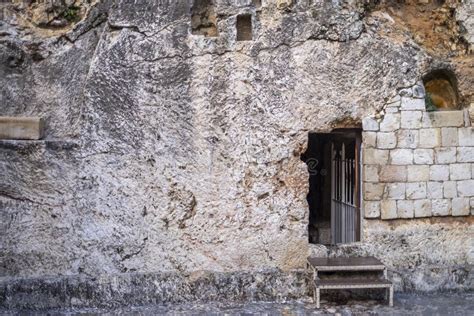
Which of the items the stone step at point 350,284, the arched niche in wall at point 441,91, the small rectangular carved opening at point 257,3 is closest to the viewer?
the stone step at point 350,284

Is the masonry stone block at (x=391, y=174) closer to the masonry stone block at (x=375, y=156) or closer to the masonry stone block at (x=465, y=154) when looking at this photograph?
the masonry stone block at (x=375, y=156)

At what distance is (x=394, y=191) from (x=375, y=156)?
450 millimetres

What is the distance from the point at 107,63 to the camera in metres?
6.75

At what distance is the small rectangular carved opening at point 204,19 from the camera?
696 cm

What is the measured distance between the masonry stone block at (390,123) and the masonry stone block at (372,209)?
83 centimetres

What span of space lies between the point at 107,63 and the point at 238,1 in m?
1.60

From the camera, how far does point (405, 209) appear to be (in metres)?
6.98

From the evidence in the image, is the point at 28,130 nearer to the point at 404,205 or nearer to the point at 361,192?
the point at 361,192

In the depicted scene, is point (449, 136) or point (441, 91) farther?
point (441, 91)

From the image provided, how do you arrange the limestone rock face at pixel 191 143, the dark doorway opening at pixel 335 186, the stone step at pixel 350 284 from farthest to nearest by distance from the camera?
the dark doorway opening at pixel 335 186
the limestone rock face at pixel 191 143
the stone step at pixel 350 284

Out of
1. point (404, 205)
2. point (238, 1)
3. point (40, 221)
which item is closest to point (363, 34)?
point (238, 1)

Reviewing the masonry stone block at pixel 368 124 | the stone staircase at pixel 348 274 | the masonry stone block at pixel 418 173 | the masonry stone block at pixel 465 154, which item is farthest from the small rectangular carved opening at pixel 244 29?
the masonry stone block at pixel 465 154

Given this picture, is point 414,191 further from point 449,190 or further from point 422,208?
point 449,190

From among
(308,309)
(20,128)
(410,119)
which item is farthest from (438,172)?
(20,128)
